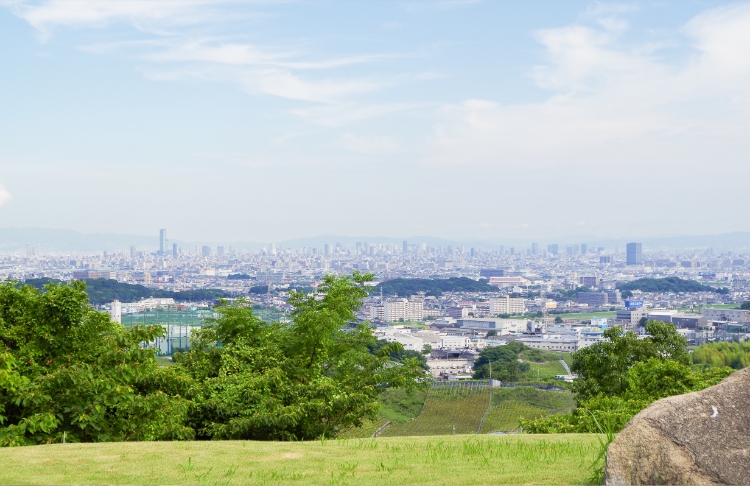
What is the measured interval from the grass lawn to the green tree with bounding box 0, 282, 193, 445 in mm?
1008

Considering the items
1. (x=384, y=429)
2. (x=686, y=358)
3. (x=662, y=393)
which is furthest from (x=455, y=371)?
(x=662, y=393)

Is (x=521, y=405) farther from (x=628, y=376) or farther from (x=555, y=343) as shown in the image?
(x=555, y=343)

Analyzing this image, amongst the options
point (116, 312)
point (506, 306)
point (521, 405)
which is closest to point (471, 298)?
point (506, 306)

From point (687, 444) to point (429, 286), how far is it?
4584 inches

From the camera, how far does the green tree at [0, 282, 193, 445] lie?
22.6ft

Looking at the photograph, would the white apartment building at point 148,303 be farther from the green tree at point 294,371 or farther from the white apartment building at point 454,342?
the green tree at point 294,371

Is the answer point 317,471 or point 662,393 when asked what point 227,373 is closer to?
point 317,471

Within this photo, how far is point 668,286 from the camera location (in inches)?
4646

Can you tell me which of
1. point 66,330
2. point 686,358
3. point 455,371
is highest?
point 66,330

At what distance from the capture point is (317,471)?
4844mm

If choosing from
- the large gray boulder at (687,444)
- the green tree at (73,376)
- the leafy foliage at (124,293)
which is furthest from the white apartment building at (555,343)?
the large gray boulder at (687,444)

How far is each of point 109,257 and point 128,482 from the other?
188m

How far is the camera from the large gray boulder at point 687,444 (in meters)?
3.66

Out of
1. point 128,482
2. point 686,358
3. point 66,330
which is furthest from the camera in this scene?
point 686,358
